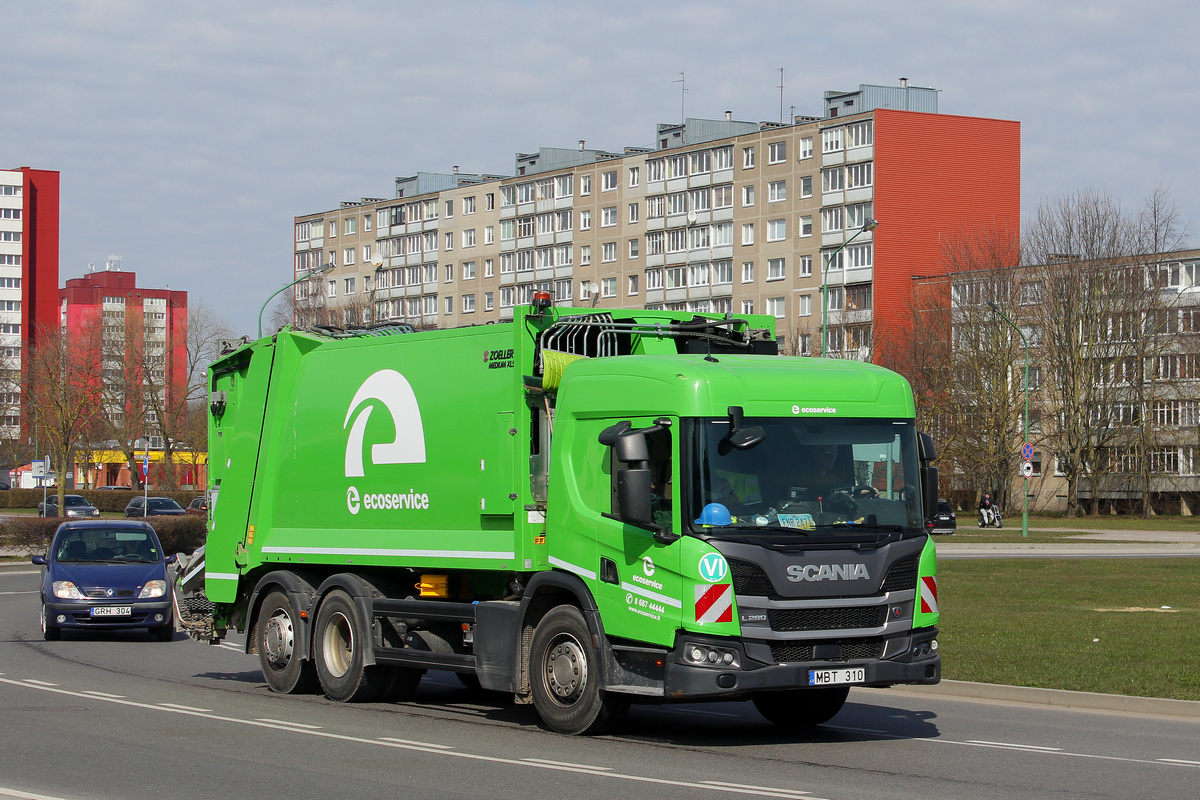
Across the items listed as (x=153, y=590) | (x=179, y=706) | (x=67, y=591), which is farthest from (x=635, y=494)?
(x=67, y=591)

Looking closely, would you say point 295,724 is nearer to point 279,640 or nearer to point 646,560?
point 279,640

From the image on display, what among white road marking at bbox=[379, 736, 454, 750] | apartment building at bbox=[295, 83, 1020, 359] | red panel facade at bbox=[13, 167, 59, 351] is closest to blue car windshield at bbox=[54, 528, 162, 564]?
white road marking at bbox=[379, 736, 454, 750]

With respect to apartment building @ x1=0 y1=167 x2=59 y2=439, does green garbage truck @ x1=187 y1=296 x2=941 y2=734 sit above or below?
below

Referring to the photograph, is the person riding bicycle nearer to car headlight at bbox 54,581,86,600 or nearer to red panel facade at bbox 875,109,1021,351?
red panel facade at bbox 875,109,1021,351

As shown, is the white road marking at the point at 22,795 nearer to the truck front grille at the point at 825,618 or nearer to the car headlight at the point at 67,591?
the truck front grille at the point at 825,618

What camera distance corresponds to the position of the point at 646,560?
1045 centimetres

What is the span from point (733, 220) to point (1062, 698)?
9418 centimetres

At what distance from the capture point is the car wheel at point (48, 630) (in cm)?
1962

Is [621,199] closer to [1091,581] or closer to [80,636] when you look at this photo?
[1091,581]

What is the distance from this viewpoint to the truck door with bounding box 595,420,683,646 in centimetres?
1027

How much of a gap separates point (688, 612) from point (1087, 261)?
228 feet

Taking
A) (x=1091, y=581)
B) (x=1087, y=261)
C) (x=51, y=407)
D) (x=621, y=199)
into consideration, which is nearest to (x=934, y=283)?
(x=1087, y=261)

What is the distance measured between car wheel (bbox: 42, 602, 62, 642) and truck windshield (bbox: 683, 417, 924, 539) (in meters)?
12.4

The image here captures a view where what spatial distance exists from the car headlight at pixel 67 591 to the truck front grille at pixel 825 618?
1242 centimetres
